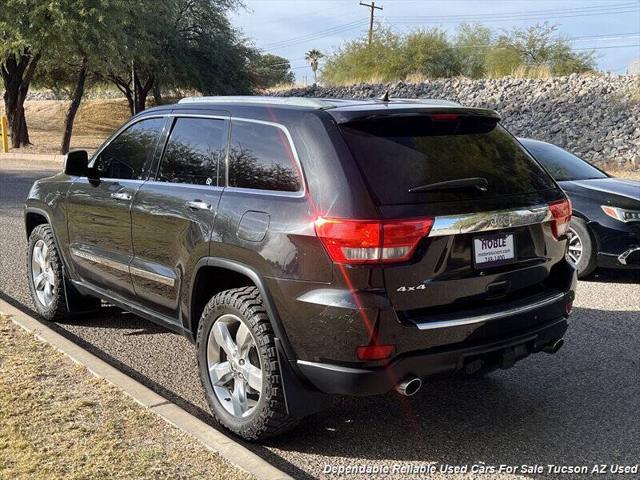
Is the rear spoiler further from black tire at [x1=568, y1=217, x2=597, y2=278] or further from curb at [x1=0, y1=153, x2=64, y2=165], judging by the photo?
curb at [x1=0, y1=153, x2=64, y2=165]

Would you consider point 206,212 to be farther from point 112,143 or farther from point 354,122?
point 112,143

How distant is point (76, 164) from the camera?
5375 mm

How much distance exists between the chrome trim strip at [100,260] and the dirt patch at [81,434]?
739mm

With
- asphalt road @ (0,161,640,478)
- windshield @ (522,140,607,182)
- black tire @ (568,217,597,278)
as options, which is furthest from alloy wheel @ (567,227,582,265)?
asphalt road @ (0,161,640,478)

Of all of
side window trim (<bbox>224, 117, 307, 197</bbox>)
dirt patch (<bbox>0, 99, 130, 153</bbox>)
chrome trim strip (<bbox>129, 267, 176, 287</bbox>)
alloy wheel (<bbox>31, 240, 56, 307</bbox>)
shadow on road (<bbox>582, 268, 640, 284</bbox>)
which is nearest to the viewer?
side window trim (<bbox>224, 117, 307, 197</bbox>)

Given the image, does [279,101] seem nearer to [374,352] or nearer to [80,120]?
[374,352]

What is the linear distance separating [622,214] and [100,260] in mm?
5502

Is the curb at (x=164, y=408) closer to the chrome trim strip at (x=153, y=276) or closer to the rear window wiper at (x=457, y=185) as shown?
the chrome trim strip at (x=153, y=276)

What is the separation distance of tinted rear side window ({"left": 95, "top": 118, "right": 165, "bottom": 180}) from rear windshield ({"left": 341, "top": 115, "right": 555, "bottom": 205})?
182 centimetres

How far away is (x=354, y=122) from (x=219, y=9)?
132 ft

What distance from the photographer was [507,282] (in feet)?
12.3

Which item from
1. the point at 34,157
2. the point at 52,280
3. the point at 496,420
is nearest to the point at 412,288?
the point at 496,420

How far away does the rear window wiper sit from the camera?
3485 millimetres

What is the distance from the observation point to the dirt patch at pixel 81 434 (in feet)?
11.0
